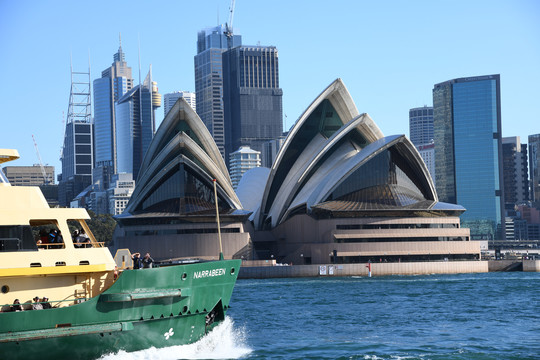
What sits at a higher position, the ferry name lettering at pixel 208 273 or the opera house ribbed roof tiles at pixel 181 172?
the opera house ribbed roof tiles at pixel 181 172

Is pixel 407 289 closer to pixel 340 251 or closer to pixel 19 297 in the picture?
pixel 340 251

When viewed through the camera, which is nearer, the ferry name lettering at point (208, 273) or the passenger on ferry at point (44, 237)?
the passenger on ferry at point (44, 237)

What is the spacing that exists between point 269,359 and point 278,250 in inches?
2976

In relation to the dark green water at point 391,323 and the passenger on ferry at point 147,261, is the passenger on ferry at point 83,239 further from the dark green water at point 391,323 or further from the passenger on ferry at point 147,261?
the dark green water at point 391,323

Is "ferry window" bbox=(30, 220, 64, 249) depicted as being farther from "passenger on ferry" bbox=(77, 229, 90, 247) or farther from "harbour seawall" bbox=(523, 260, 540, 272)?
"harbour seawall" bbox=(523, 260, 540, 272)

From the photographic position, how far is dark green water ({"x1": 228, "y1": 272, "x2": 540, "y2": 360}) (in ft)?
95.8

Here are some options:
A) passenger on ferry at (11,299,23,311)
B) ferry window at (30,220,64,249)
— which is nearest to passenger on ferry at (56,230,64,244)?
ferry window at (30,220,64,249)

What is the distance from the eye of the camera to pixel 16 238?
24.0 metres

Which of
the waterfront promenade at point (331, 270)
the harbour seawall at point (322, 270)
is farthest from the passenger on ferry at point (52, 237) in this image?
the waterfront promenade at point (331, 270)

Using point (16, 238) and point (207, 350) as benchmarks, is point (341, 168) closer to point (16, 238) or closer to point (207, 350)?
point (207, 350)

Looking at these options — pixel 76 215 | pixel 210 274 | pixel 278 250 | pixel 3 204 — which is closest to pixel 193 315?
pixel 210 274

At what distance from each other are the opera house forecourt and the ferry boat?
62957mm

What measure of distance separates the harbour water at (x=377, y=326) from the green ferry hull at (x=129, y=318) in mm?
484

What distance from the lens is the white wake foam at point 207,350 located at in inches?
989
